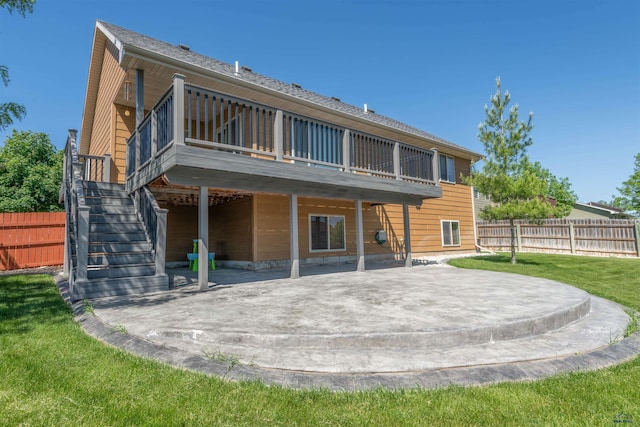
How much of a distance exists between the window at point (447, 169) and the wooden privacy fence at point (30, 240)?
15347 mm

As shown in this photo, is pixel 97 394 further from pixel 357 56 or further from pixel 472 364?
pixel 357 56

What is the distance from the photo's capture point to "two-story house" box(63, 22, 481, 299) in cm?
579

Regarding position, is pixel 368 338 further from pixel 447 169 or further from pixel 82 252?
pixel 447 169

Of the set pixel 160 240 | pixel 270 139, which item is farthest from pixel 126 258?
pixel 270 139

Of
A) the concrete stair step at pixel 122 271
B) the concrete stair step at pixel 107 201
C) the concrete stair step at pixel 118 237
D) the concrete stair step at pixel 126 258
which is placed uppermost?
the concrete stair step at pixel 107 201

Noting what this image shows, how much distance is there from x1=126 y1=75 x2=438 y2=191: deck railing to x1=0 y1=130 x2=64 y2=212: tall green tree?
1505 cm

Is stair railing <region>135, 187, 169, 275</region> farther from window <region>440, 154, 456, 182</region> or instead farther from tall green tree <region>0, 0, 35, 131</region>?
window <region>440, 154, 456, 182</region>

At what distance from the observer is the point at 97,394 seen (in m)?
2.23

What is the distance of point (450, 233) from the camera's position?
50.8 ft

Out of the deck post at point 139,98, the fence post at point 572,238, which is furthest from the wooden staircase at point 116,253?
Result: the fence post at point 572,238

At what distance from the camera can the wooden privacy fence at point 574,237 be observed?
14.0m

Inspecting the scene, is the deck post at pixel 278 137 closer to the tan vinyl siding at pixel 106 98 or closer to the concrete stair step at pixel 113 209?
the concrete stair step at pixel 113 209

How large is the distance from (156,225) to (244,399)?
4637 mm

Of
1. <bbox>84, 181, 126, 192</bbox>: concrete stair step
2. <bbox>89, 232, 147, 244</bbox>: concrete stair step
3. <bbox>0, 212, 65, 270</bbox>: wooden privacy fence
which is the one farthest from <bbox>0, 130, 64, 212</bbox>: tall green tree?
<bbox>89, 232, 147, 244</bbox>: concrete stair step
